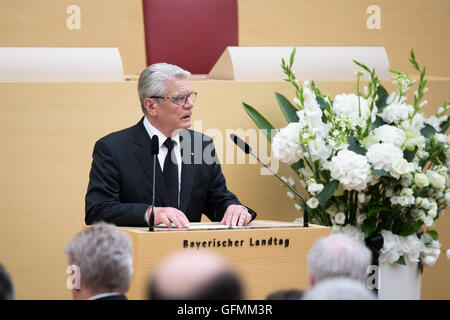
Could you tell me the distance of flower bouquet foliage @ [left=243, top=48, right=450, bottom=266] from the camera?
3.00m

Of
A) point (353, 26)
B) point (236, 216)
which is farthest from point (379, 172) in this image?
point (353, 26)

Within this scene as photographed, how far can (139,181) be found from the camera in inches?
119

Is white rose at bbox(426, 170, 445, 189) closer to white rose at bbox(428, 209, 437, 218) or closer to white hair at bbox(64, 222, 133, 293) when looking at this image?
white rose at bbox(428, 209, 437, 218)

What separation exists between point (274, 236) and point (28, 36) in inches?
127

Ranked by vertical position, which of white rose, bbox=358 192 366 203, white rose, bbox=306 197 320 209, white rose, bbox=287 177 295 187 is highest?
white rose, bbox=287 177 295 187

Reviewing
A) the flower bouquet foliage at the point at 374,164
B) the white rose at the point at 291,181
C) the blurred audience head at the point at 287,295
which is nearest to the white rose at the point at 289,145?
the flower bouquet foliage at the point at 374,164

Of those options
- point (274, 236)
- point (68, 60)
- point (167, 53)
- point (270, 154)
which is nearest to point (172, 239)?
point (274, 236)

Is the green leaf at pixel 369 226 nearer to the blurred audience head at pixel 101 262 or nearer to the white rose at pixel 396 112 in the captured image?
the white rose at pixel 396 112

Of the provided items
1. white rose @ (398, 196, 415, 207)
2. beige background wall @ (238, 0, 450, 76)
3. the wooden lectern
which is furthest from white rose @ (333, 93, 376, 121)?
beige background wall @ (238, 0, 450, 76)

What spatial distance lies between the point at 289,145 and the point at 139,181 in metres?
0.65

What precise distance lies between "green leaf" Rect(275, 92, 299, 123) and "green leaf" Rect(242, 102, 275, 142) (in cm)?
10

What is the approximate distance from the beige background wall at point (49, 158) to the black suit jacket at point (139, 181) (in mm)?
342

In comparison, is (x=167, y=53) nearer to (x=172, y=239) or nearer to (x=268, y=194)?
(x=268, y=194)

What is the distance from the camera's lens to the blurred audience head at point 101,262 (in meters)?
1.76
